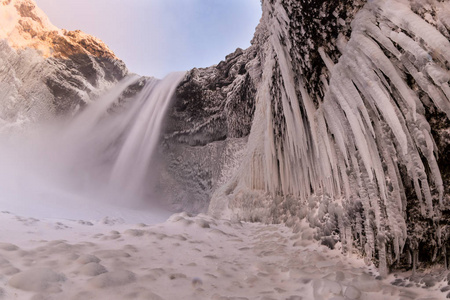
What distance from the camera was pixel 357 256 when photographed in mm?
1816

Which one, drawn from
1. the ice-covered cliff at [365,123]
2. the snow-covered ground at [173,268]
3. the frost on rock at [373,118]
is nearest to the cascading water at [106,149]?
the snow-covered ground at [173,268]

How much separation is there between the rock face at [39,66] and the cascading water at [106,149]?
32.4 inches

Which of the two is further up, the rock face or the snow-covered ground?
the rock face

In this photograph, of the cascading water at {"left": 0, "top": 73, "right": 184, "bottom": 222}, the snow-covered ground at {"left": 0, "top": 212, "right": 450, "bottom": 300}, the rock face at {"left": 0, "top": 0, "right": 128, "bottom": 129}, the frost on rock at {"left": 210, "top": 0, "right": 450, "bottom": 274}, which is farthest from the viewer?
the cascading water at {"left": 0, "top": 73, "right": 184, "bottom": 222}

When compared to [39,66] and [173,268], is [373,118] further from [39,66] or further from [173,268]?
[39,66]

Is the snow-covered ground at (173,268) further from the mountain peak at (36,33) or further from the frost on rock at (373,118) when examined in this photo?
the mountain peak at (36,33)

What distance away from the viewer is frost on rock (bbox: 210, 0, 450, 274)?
1.35 metres

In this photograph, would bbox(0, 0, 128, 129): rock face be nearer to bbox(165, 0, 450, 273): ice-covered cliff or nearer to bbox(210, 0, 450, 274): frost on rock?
bbox(165, 0, 450, 273): ice-covered cliff

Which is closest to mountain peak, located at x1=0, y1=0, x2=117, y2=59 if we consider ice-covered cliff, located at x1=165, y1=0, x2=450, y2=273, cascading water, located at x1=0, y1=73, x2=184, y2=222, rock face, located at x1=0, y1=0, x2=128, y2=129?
rock face, located at x1=0, y1=0, x2=128, y2=129

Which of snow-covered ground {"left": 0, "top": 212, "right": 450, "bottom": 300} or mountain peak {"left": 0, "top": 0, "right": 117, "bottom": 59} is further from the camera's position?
mountain peak {"left": 0, "top": 0, "right": 117, "bottom": 59}

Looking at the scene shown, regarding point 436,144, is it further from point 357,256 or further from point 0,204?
point 0,204

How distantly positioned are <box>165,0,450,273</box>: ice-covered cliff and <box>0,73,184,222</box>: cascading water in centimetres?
1008

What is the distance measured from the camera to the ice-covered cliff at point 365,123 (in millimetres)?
1366

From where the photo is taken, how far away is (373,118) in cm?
166
